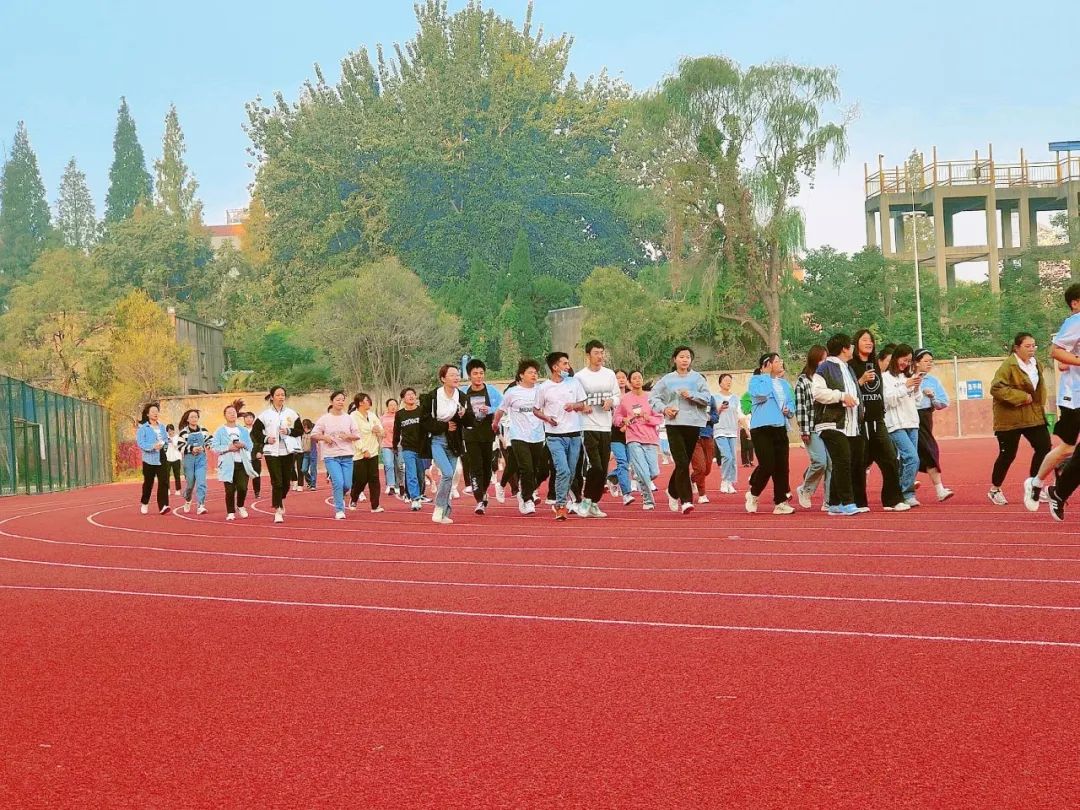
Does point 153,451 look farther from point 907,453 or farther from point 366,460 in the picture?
point 907,453

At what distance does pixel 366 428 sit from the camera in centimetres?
2125

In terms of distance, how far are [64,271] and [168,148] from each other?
44.1 m

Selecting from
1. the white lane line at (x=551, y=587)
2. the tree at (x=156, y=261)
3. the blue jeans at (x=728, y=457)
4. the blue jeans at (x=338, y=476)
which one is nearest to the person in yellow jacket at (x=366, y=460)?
the blue jeans at (x=338, y=476)

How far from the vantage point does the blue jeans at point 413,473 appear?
20316mm

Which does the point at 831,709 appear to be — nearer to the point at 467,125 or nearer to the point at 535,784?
the point at 535,784

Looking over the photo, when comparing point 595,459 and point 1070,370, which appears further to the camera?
point 595,459

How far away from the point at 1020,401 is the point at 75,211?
138m

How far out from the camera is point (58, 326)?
74.2 m

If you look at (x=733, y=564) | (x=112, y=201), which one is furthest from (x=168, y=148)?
(x=733, y=564)

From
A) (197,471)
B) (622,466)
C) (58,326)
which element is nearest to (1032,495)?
(622,466)

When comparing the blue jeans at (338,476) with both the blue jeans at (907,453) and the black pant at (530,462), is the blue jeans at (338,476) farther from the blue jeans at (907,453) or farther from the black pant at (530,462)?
the blue jeans at (907,453)

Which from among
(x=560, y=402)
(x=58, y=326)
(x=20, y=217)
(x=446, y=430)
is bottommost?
(x=446, y=430)

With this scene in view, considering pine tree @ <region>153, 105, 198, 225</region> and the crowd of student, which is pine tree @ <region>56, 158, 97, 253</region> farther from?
the crowd of student

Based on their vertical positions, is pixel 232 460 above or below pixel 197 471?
above
